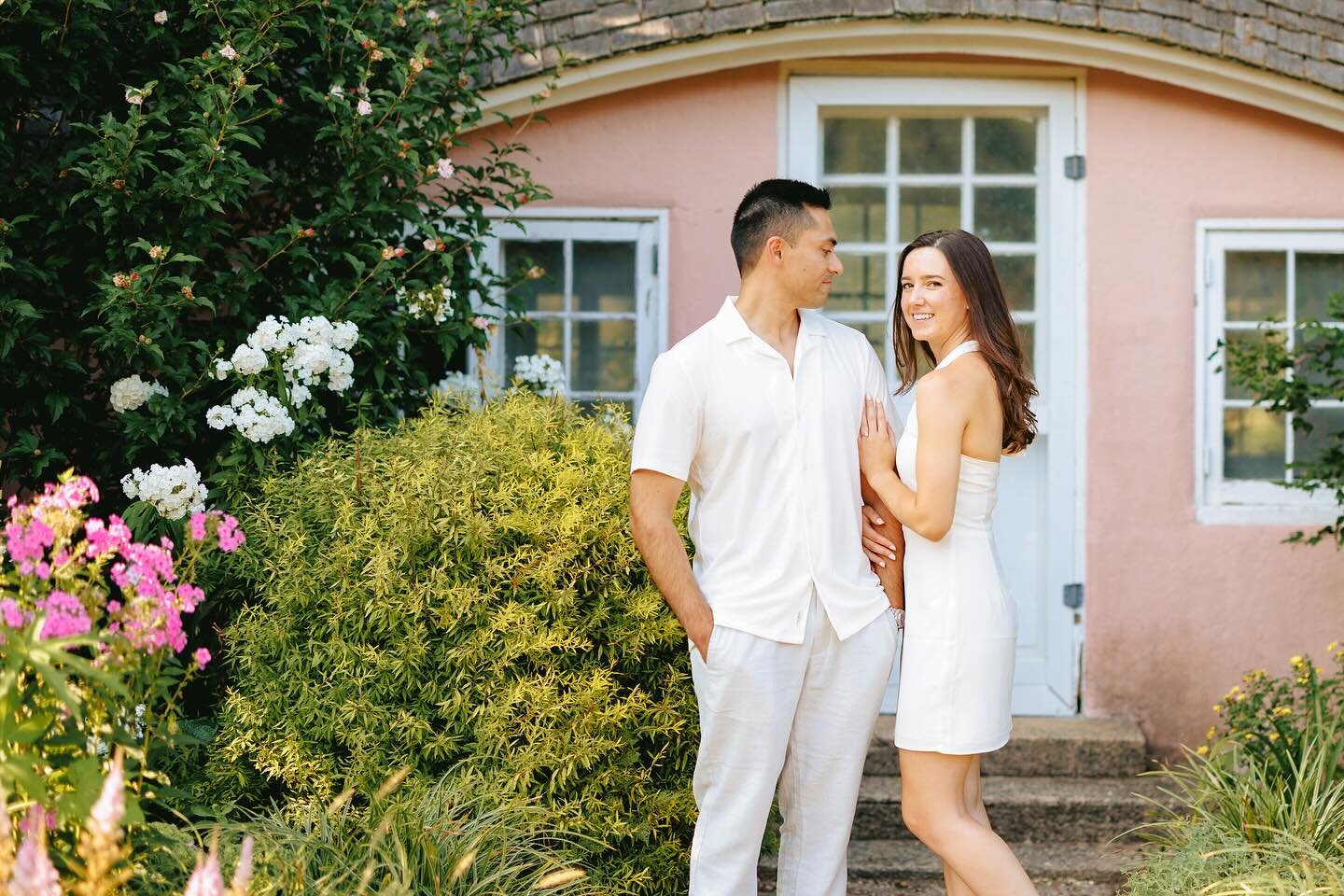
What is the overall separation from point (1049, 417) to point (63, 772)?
441 centimetres

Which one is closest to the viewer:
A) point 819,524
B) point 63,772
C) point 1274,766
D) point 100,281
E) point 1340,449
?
point 63,772

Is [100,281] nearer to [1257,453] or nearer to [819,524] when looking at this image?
[819,524]

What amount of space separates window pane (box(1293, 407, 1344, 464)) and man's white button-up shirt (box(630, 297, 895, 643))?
3.27 meters

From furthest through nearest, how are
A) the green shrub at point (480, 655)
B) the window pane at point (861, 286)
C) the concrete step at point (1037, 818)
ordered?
the window pane at point (861, 286) < the concrete step at point (1037, 818) < the green shrub at point (480, 655)

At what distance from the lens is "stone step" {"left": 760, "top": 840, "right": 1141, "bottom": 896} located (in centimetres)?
492

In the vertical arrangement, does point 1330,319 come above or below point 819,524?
above

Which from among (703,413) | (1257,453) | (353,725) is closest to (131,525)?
(353,725)

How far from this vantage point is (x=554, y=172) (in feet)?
19.6

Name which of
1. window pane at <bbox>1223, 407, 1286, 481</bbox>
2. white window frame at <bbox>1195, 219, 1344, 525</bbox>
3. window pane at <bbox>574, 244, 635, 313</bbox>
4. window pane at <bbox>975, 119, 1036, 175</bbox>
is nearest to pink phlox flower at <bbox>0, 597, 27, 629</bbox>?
→ window pane at <bbox>574, 244, 635, 313</bbox>

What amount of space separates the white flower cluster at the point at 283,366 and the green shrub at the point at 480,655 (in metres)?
0.46

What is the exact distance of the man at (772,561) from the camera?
352cm

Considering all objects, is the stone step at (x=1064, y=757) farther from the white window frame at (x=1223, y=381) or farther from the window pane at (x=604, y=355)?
the window pane at (x=604, y=355)

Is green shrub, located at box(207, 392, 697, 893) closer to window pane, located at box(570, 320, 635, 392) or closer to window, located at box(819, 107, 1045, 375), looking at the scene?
window pane, located at box(570, 320, 635, 392)

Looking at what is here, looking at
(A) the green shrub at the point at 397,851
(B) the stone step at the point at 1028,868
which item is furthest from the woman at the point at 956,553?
(B) the stone step at the point at 1028,868
